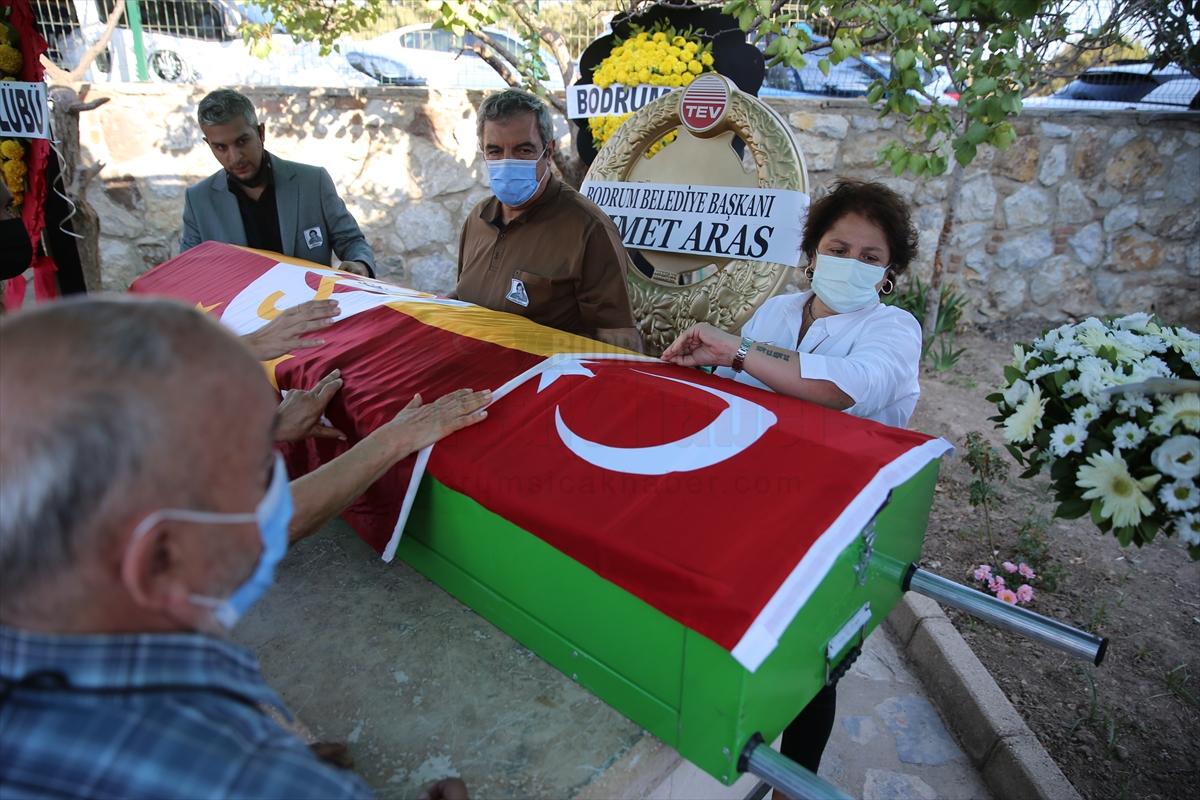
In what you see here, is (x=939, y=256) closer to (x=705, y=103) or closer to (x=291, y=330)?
(x=705, y=103)

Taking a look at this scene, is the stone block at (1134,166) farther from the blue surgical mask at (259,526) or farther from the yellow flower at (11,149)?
the yellow flower at (11,149)

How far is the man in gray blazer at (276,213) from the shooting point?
327 centimetres

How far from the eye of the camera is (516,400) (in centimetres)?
169

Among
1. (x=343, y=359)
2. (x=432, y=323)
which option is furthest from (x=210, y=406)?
(x=432, y=323)

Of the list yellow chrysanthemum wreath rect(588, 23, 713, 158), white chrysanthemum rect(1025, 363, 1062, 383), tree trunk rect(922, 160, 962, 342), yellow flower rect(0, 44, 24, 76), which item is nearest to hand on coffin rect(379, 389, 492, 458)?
white chrysanthemum rect(1025, 363, 1062, 383)

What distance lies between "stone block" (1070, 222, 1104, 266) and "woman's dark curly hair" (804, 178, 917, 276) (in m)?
4.66

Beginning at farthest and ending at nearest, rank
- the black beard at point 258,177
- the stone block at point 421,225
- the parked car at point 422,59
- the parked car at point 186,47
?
the parked car at point 422,59
the stone block at point 421,225
the parked car at point 186,47
the black beard at point 258,177

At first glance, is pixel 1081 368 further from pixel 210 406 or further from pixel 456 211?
pixel 456 211

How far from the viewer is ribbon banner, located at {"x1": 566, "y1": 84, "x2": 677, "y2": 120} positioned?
3600mm

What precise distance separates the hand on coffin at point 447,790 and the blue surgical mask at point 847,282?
1.47 metres

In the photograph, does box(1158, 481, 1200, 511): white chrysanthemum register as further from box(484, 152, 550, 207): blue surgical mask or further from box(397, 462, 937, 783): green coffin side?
box(484, 152, 550, 207): blue surgical mask

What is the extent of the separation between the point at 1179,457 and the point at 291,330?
200 centimetres

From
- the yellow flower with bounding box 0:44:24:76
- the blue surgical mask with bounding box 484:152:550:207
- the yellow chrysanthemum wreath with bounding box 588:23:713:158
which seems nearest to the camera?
the blue surgical mask with bounding box 484:152:550:207

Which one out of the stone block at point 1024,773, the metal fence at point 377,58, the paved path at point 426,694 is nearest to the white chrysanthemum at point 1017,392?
the paved path at point 426,694
